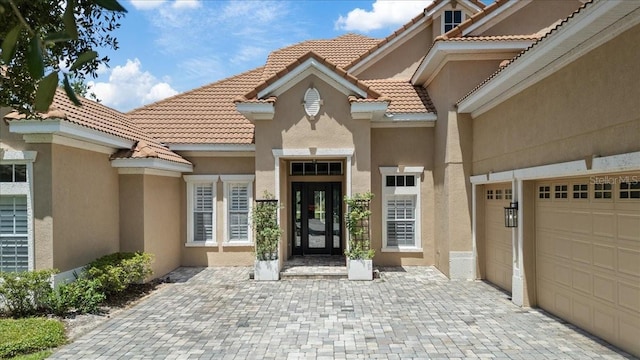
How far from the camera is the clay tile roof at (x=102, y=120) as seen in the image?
353 inches

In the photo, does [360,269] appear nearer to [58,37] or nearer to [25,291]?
[25,291]

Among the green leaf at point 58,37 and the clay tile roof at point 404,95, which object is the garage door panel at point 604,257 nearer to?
the clay tile roof at point 404,95

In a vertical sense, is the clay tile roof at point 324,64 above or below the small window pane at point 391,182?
above

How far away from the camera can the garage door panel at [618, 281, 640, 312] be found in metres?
5.96

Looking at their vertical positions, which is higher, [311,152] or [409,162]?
[311,152]

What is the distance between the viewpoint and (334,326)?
25.8 feet

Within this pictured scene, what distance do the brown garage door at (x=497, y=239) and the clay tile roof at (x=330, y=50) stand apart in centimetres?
926

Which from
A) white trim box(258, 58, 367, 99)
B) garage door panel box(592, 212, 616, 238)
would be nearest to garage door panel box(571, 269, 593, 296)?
garage door panel box(592, 212, 616, 238)

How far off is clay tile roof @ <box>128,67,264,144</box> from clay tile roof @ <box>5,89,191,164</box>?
67cm

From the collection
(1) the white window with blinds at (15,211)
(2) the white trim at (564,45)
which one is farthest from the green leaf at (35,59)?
(1) the white window with blinds at (15,211)

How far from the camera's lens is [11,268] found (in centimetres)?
903

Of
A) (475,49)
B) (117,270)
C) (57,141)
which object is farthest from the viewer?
(475,49)

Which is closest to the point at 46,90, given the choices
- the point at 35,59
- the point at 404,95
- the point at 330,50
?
the point at 35,59

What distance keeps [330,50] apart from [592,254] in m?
14.6
